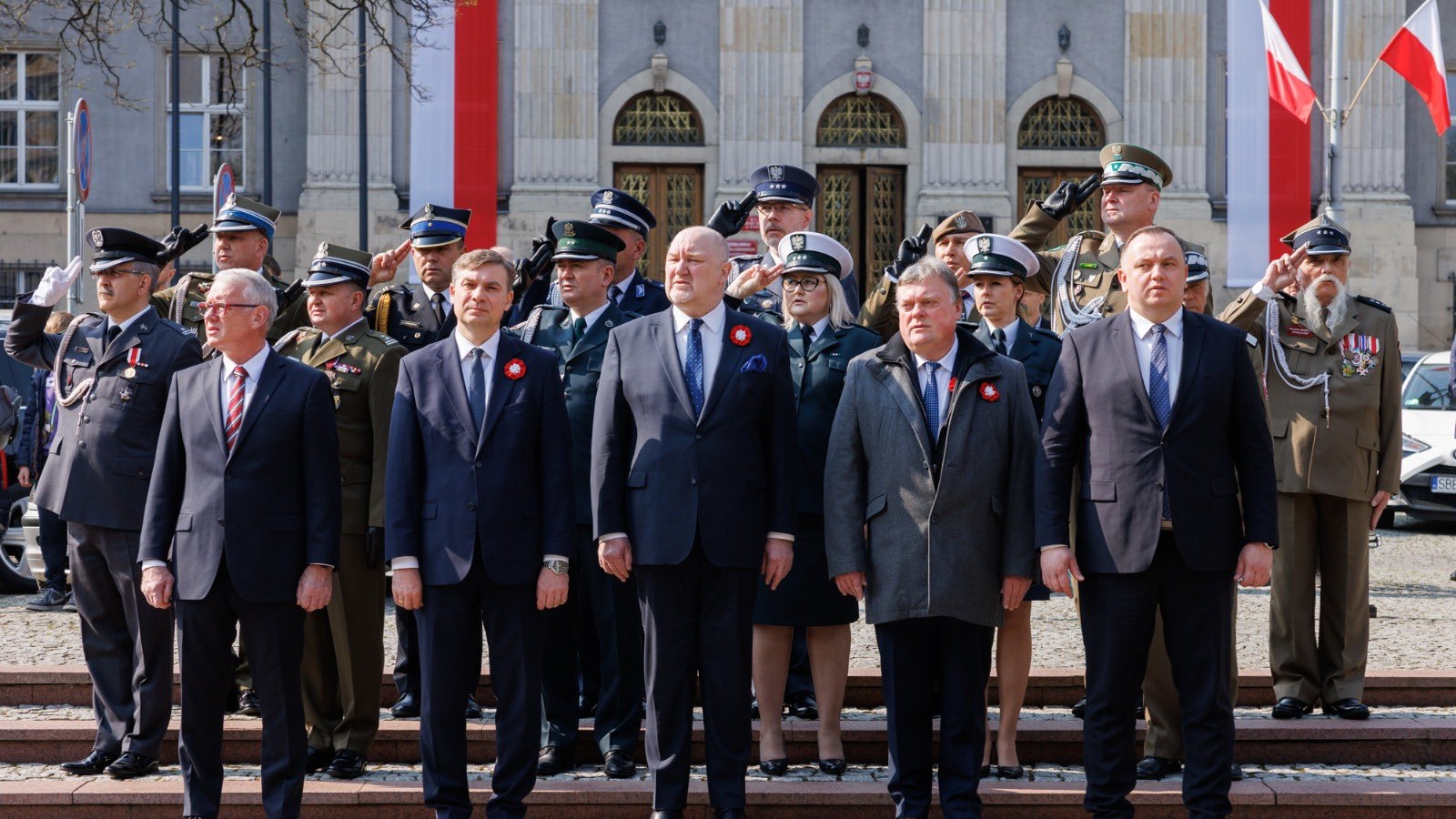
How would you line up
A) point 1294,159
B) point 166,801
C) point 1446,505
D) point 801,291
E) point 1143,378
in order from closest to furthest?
point 1143,378 → point 166,801 → point 801,291 → point 1446,505 → point 1294,159

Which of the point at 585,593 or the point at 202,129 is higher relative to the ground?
the point at 202,129

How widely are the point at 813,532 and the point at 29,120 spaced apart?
2318 cm

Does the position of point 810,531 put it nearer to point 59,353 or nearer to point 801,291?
point 801,291

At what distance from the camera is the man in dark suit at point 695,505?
6160 millimetres

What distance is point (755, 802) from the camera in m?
6.52

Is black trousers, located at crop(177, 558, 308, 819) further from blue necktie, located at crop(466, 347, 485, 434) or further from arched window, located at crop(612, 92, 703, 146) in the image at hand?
arched window, located at crop(612, 92, 703, 146)

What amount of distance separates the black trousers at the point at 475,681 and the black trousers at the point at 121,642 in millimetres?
1359

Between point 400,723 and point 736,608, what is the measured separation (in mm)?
1926

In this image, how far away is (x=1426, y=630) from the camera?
9680 millimetres

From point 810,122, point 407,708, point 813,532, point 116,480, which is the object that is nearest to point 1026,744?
point 813,532

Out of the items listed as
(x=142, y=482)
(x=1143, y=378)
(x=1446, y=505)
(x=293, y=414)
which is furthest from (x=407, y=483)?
(x=1446, y=505)

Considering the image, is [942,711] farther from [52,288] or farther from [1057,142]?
[1057,142]

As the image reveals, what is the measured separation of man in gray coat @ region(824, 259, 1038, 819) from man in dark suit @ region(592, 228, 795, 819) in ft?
0.93

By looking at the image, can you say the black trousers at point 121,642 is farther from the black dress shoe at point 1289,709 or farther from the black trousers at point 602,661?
the black dress shoe at point 1289,709
